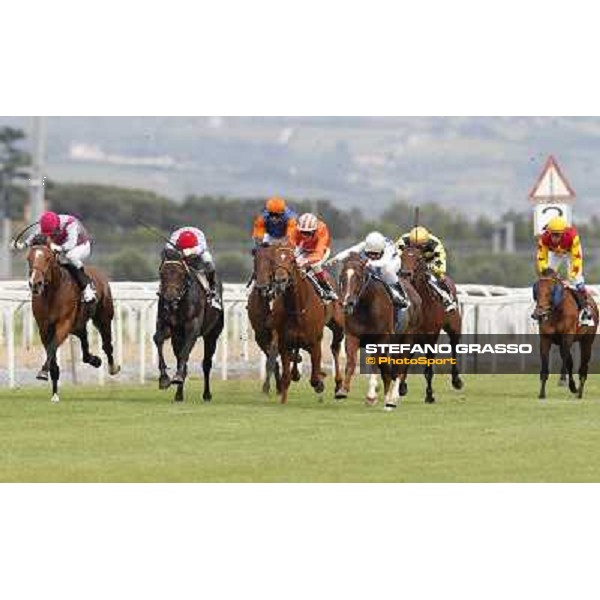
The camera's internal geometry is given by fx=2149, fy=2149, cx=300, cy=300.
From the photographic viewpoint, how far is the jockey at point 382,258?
20375 millimetres

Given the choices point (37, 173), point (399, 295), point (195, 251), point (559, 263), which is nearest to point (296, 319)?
point (399, 295)

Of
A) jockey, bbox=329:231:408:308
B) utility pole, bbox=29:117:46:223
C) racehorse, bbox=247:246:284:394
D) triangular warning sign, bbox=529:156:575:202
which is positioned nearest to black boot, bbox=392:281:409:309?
jockey, bbox=329:231:408:308

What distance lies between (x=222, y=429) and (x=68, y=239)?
4650 millimetres

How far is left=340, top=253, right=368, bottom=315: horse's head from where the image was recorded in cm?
2011

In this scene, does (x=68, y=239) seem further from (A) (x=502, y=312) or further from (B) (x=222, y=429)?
(A) (x=502, y=312)

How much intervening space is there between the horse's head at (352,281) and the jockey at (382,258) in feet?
0.53

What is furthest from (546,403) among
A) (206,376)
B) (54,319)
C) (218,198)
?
(218,198)

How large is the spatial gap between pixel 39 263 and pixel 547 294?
5.23 metres

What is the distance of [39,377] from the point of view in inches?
827

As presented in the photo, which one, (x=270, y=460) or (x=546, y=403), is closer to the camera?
(x=270, y=460)

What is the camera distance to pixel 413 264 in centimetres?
2220

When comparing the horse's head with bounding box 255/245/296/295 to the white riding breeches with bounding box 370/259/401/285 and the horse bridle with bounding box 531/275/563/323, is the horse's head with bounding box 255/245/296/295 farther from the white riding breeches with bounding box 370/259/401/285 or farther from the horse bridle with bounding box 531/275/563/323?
the horse bridle with bounding box 531/275/563/323

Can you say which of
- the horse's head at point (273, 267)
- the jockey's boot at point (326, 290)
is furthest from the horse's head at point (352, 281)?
the jockey's boot at point (326, 290)

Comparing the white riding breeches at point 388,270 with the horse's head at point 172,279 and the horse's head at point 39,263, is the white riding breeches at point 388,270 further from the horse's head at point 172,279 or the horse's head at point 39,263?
the horse's head at point 39,263
